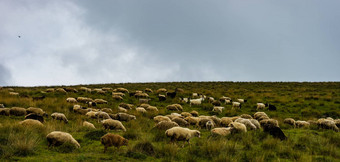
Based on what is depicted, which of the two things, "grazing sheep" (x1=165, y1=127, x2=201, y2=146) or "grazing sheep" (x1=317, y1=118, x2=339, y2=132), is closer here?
"grazing sheep" (x1=165, y1=127, x2=201, y2=146)

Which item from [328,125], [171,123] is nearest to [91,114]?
[171,123]

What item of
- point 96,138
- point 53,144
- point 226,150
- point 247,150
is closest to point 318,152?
point 247,150

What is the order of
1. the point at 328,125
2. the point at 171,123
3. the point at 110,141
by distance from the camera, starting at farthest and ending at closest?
the point at 328,125, the point at 171,123, the point at 110,141

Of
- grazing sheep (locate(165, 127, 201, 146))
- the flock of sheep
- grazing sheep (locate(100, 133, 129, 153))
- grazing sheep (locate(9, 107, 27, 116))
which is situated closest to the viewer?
grazing sheep (locate(100, 133, 129, 153))

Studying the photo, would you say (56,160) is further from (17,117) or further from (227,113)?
(227,113)

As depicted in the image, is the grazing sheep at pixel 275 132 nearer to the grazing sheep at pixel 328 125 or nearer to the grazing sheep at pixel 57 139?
the grazing sheep at pixel 328 125

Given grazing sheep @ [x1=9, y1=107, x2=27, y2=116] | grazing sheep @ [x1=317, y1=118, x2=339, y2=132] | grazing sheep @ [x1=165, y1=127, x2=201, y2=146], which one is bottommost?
grazing sheep @ [x1=317, y1=118, x2=339, y2=132]

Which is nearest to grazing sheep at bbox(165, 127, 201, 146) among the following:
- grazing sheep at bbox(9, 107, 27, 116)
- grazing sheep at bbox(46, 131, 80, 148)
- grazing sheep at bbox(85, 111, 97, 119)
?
grazing sheep at bbox(46, 131, 80, 148)

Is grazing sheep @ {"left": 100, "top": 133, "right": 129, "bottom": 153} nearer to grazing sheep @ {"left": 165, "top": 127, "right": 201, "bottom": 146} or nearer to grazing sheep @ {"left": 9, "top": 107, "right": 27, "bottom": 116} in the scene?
grazing sheep @ {"left": 165, "top": 127, "right": 201, "bottom": 146}

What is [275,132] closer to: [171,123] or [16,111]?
[171,123]

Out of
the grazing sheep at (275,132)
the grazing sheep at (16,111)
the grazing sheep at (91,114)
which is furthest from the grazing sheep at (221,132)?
the grazing sheep at (16,111)

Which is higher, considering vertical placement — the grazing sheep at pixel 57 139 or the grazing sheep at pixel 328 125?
the grazing sheep at pixel 57 139

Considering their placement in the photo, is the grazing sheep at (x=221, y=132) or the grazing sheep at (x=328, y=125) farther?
the grazing sheep at (x=328, y=125)

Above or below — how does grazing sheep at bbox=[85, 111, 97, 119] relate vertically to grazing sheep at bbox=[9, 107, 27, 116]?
below
